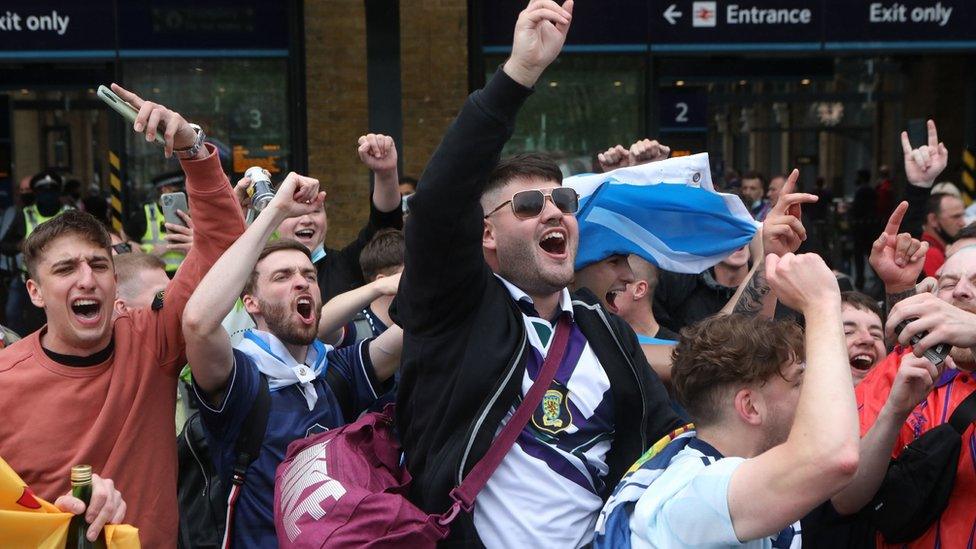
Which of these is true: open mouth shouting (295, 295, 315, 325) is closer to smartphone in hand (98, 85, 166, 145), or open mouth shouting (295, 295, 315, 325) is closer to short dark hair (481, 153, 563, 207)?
smartphone in hand (98, 85, 166, 145)

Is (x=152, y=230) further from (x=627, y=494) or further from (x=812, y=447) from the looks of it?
(x=812, y=447)

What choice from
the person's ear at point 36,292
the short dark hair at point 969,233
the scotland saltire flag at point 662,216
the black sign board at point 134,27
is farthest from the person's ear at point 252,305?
the black sign board at point 134,27

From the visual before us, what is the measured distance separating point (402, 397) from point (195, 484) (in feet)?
4.25

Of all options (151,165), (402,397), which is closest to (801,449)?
(402,397)

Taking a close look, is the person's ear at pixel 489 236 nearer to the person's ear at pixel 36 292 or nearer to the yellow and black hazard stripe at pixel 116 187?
the person's ear at pixel 36 292

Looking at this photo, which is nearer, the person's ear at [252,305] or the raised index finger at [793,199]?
the raised index finger at [793,199]

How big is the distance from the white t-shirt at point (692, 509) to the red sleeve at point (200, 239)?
5.29 ft

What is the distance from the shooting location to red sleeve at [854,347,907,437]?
3.68 metres

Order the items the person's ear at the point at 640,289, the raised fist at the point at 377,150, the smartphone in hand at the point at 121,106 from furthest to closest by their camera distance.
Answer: the raised fist at the point at 377,150, the person's ear at the point at 640,289, the smartphone in hand at the point at 121,106

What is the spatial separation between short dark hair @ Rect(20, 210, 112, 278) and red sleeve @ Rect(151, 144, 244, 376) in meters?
0.29

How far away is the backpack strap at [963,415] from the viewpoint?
341 cm

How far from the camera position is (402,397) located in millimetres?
3084

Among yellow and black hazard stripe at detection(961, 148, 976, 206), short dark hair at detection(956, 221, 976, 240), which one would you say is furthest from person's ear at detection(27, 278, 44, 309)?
yellow and black hazard stripe at detection(961, 148, 976, 206)

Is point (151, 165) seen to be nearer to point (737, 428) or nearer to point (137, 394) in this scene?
point (137, 394)
